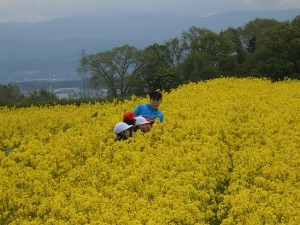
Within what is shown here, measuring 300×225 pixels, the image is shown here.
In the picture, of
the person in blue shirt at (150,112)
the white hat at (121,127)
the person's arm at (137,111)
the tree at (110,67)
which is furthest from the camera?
the tree at (110,67)

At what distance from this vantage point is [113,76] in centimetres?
10762

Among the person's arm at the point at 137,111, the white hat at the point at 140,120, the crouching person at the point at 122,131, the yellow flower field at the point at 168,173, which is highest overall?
the person's arm at the point at 137,111

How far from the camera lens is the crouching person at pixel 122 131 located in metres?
15.2

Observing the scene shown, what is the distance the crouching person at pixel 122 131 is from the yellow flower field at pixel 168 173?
31cm

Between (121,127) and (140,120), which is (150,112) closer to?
(140,120)

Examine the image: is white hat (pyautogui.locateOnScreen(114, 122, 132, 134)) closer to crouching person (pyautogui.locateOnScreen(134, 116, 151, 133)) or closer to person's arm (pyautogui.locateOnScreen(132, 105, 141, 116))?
crouching person (pyautogui.locateOnScreen(134, 116, 151, 133))

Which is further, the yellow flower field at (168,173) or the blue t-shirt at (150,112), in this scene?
the blue t-shirt at (150,112)

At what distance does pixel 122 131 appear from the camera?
50.1 ft

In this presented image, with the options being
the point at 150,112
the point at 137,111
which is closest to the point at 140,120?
the point at 150,112

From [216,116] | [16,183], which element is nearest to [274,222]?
[16,183]

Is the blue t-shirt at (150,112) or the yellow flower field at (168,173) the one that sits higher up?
the blue t-shirt at (150,112)

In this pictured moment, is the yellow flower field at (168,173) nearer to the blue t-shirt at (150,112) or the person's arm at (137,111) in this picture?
the blue t-shirt at (150,112)

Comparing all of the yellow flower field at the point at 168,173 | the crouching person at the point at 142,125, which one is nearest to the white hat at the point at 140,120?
the crouching person at the point at 142,125

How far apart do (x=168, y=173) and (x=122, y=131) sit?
13.5 feet
